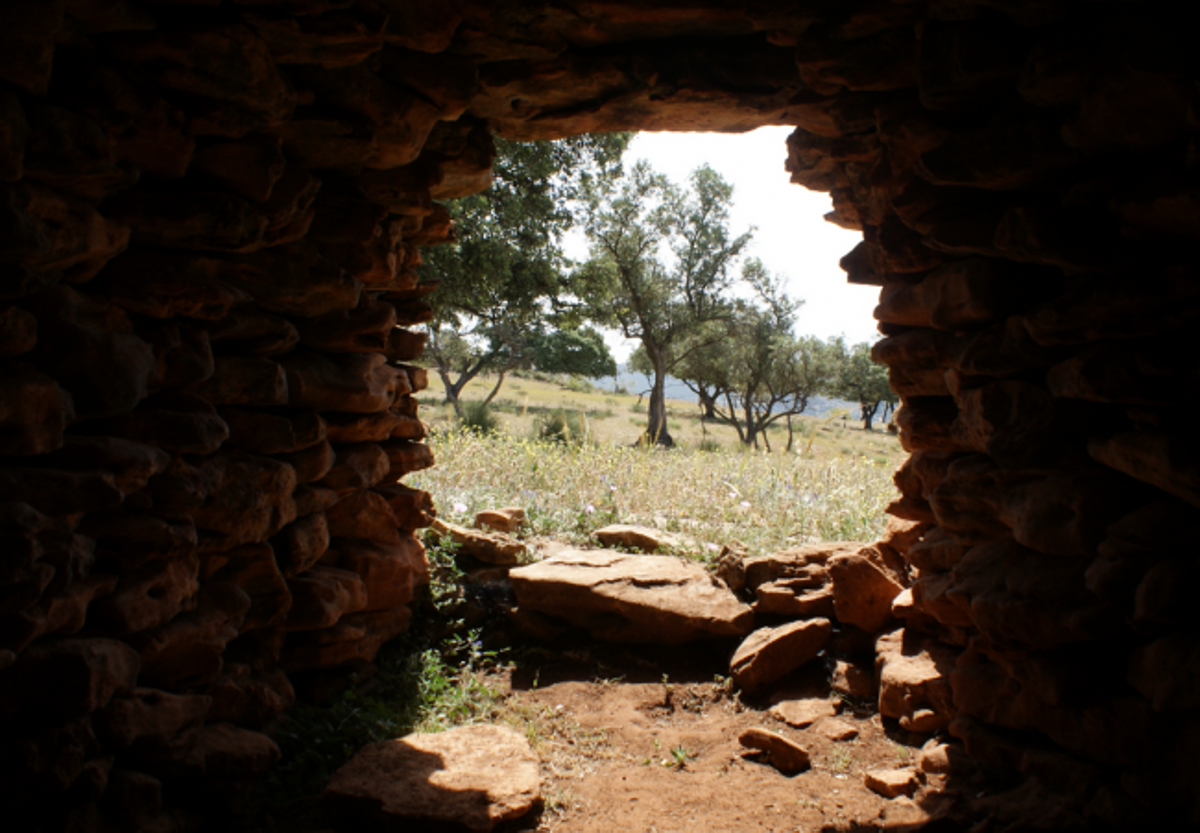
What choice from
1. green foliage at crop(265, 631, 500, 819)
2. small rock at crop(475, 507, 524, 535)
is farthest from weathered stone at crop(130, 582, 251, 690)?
small rock at crop(475, 507, 524, 535)

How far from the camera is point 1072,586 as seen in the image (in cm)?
242

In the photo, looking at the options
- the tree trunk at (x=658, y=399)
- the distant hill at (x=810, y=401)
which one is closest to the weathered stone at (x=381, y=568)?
the distant hill at (x=810, y=401)

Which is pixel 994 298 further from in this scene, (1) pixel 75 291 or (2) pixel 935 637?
(1) pixel 75 291

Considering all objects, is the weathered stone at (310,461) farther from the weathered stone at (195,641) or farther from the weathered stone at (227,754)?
the weathered stone at (227,754)

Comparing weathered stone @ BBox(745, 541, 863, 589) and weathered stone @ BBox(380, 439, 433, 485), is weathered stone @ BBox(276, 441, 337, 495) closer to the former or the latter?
weathered stone @ BBox(380, 439, 433, 485)

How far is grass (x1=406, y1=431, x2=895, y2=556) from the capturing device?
595 cm

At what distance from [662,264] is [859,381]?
9647 millimetres

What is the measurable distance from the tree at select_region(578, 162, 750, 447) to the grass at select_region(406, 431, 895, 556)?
1173 centimetres

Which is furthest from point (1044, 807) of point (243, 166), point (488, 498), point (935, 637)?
point (488, 498)

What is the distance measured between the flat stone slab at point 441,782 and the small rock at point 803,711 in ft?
4.55

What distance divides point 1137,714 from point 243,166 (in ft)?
11.2

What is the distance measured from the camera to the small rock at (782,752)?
3260 millimetres

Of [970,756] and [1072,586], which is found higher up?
[1072,586]

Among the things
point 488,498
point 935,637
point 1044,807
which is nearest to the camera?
point 1044,807
